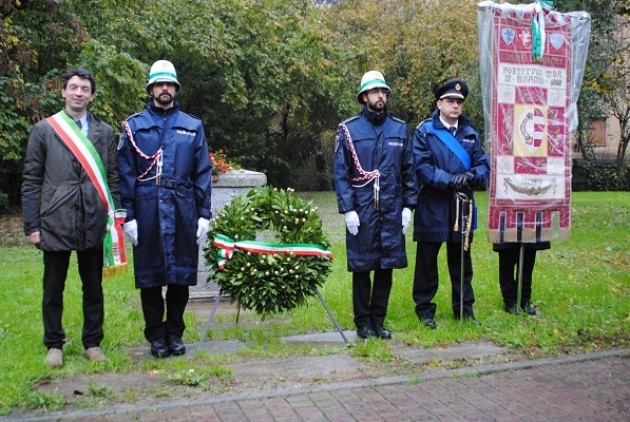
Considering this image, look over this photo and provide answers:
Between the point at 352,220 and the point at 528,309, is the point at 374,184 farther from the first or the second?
the point at 528,309

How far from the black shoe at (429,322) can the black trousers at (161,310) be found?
228 cm

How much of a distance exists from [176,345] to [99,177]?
1.51m

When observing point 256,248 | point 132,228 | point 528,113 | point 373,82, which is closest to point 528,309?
point 528,113

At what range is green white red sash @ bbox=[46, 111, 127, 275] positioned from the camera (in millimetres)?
5363

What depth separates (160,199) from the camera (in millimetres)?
5512

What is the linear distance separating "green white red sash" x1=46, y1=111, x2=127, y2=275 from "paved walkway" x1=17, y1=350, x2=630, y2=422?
1.39m

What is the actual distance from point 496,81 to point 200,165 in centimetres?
292

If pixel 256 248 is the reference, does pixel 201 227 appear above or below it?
above

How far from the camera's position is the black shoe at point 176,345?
18.9 ft

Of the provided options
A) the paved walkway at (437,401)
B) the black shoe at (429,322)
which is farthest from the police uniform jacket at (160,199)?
the black shoe at (429,322)

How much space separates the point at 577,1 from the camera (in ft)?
72.5

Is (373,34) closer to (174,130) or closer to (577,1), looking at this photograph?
(577,1)

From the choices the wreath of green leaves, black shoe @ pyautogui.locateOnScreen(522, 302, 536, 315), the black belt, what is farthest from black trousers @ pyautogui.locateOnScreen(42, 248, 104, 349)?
black shoe @ pyautogui.locateOnScreen(522, 302, 536, 315)

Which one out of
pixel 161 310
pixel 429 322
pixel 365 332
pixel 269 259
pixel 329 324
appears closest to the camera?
pixel 161 310
